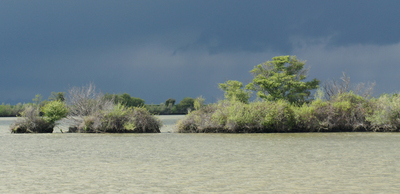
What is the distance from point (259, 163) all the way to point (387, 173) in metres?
3.98

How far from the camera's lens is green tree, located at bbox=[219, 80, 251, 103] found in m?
54.8

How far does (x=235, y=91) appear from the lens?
56094 mm

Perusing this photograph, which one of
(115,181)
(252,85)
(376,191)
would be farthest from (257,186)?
(252,85)

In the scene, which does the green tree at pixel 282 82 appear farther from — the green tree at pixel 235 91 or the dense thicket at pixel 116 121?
the dense thicket at pixel 116 121

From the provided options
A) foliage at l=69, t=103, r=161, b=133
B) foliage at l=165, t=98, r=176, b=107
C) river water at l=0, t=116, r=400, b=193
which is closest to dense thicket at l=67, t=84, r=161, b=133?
foliage at l=69, t=103, r=161, b=133

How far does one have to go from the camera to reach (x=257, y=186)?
27.2 feet

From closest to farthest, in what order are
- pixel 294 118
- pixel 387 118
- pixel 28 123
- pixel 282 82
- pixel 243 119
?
1. pixel 243 119
2. pixel 387 118
3. pixel 294 118
4. pixel 28 123
5. pixel 282 82

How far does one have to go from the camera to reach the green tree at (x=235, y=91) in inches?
2156

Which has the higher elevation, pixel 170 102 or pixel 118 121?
pixel 170 102

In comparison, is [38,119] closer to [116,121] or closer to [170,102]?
[116,121]

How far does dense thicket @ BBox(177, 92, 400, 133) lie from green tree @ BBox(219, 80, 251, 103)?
22.9 metres

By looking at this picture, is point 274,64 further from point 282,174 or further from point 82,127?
point 282,174

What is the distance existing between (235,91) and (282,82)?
8.62 metres

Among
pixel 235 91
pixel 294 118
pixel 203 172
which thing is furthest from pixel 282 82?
pixel 203 172
